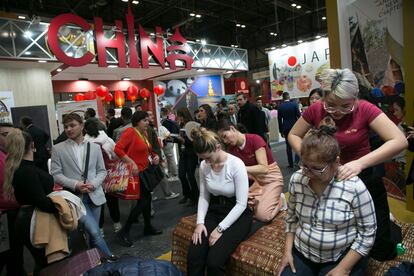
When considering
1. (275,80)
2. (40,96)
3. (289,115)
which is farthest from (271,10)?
(40,96)

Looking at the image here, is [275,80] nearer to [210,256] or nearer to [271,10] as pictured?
[210,256]

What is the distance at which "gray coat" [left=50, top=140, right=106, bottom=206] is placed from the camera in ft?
9.20

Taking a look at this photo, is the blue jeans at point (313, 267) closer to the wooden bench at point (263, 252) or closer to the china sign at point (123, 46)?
the wooden bench at point (263, 252)

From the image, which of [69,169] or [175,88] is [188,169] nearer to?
[69,169]

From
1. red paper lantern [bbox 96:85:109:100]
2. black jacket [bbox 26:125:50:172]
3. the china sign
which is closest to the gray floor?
black jacket [bbox 26:125:50:172]

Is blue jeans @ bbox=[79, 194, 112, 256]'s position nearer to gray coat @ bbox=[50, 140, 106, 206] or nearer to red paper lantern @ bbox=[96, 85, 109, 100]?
gray coat @ bbox=[50, 140, 106, 206]

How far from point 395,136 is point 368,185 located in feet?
1.00

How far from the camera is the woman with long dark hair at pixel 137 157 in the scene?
3.45 metres

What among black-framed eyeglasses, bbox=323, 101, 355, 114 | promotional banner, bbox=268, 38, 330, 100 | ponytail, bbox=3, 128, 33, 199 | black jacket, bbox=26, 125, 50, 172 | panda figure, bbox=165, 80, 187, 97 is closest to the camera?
black-framed eyeglasses, bbox=323, 101, 355, 114

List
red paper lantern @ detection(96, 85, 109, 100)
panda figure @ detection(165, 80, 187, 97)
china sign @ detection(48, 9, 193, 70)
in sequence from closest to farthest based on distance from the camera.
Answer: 1. china sign @ detection(48, 9, 193, 70)
2. red paper lantern @ detection(96, 85, 109, 100)
3. panda figure @ detection(165, 80, 187, 97)

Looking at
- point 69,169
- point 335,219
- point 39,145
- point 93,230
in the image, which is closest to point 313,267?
point 335,219

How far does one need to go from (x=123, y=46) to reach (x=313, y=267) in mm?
8179

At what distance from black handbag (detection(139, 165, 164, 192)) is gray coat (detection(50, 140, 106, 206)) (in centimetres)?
61

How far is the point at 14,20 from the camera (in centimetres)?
673
